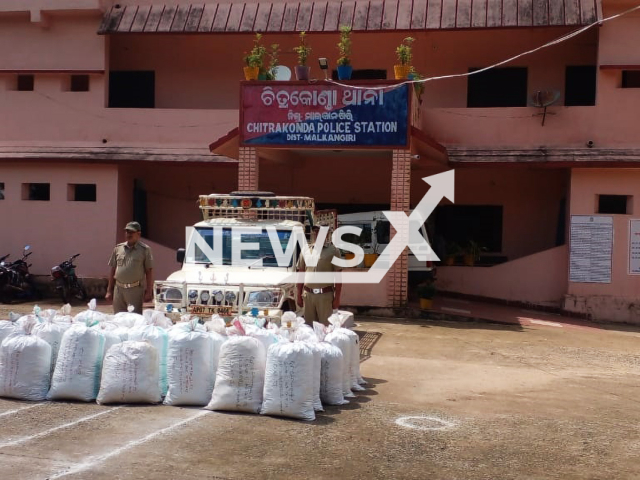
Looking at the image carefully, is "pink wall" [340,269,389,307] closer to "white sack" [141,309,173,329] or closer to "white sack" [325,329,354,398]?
"white sack" [325,329,354,398]

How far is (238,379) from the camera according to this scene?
23.4ft

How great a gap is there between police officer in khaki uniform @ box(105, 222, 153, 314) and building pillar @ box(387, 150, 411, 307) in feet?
20.0

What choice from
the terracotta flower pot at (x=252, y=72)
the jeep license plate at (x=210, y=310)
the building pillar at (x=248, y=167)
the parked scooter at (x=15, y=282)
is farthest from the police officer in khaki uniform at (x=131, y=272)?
the parked scooter at (x=15, y=282)

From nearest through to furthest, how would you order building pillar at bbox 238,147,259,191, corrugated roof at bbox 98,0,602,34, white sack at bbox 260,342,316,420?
1. white sack at bbox 260,342,316,420
2. building pillar at bbox 238,147,259,191
3. corrugated roof at bbox 98,0,602,34

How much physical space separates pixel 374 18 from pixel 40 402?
12715 millimetres

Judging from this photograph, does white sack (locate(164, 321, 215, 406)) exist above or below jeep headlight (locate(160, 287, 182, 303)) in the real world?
below

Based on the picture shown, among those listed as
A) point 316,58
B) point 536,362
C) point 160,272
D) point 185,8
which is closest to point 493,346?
point 536,362

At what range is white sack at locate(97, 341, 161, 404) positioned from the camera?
728cm

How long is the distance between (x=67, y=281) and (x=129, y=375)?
977 cm

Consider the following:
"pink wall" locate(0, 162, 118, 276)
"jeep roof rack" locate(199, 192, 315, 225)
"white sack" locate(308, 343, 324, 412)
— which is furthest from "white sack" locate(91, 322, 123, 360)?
"pink wall" locate(0, 162, 118, 276)

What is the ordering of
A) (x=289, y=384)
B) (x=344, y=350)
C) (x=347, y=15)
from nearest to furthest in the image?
(x=289, y=384)
(x=344, y=350)
(x=347, y=15)

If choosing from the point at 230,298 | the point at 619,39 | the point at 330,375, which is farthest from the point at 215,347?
the point at 619,39

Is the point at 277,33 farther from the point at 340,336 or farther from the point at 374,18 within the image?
the point at 340,336

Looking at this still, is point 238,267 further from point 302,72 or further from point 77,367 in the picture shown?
point 302,72
